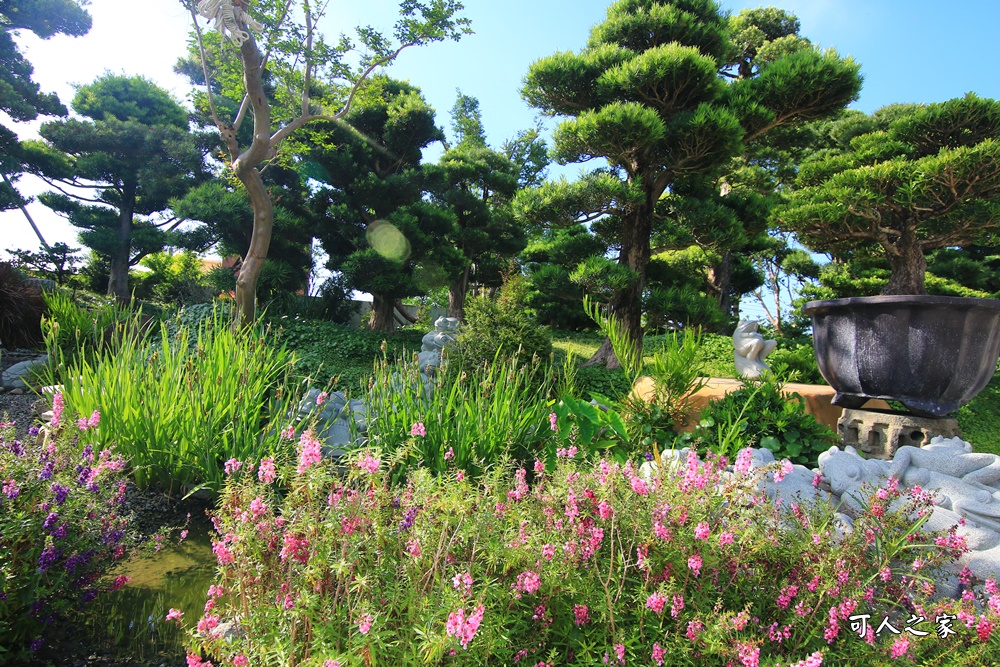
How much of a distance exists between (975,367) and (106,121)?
1652cm

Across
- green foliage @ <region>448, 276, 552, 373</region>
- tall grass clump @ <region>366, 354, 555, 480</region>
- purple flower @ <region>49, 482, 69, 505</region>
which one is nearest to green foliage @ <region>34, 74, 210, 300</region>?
green foliage @ <region>448, 276, 552, 373</region>

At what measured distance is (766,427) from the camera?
9.72 ft

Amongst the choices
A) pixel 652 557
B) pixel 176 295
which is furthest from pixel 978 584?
pixel 176 295

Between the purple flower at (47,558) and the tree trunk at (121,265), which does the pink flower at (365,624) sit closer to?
the purple flower at (47,558)

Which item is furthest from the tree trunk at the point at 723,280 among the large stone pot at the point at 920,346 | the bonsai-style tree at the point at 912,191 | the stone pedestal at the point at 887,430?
the large stone pot at the point at 920,346

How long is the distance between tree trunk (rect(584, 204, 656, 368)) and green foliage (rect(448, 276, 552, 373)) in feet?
8.01

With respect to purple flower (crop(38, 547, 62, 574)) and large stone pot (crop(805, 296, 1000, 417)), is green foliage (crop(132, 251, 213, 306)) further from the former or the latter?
large stone pot (crop(805, 296, 1000, 417))

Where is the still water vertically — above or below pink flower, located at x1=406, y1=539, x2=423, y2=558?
below

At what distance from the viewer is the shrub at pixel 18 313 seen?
21.9 feet

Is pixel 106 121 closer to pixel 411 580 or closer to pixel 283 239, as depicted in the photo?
pixel 283 239

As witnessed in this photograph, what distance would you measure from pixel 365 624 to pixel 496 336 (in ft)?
13.4

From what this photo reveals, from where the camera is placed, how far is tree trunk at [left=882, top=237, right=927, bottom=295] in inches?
281

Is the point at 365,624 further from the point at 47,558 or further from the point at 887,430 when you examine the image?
the point at 887,430

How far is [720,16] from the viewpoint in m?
7.94
